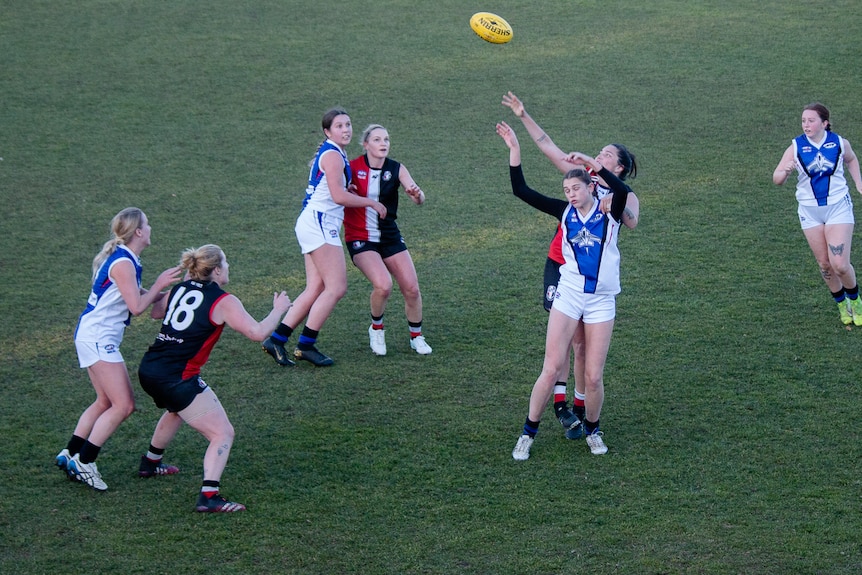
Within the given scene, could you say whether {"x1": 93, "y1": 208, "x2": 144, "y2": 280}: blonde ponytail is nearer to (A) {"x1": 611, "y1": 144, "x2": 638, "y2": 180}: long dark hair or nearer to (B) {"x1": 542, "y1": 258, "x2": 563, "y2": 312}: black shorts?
(B) {"x1": 542, "y1": 258, "x2": 563, "y2": 312}: black shorts

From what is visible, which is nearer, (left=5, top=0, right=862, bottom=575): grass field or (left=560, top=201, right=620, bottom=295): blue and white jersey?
(left=5, top=0, right=862, bottom=575): grass field

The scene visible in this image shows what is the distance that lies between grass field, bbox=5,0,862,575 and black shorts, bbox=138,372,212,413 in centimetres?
63

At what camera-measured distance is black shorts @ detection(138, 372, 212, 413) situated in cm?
548

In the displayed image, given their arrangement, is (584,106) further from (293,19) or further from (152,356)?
(152,356)

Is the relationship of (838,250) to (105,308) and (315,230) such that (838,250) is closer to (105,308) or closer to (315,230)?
(315,230)

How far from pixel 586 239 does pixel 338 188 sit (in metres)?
2.27

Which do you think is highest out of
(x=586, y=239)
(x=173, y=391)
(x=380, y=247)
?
(x=586, y=239)

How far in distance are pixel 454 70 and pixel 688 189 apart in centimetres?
577

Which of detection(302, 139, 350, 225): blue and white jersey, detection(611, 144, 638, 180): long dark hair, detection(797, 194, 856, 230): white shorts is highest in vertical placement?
detection(797, 194, 856, 230): white shorts

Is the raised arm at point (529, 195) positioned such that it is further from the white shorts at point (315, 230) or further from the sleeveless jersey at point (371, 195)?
the white shorts at point (315, 230)

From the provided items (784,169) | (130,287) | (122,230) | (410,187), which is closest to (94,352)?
(130,287)

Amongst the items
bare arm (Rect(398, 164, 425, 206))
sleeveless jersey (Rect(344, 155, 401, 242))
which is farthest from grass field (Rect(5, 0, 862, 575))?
bare arm (Rect(398, 164, 425, 206))

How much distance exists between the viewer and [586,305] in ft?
19.3

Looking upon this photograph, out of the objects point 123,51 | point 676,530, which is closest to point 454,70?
point 123,51
